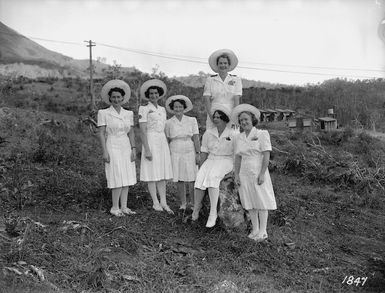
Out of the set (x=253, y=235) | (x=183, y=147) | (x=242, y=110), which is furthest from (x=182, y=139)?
(x=253, y=235)

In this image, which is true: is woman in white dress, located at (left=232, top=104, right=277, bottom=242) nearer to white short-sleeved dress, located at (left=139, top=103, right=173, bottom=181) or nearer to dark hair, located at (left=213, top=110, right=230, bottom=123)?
dark hair, located at (left=213, top=110, right=230, bottom=123)

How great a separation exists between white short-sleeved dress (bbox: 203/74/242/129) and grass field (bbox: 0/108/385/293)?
1.55 meters

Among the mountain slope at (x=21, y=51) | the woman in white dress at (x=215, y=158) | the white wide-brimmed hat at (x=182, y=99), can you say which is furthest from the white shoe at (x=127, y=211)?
the mountain slope at (x=21, y=51)

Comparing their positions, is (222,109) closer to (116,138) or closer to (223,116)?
(223,116)

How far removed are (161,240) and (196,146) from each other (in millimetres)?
1377

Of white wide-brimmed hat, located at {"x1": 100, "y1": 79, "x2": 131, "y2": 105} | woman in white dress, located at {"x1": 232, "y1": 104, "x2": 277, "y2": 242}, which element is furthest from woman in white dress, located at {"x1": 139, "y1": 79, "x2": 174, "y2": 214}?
woman in white dress, located at {"x1": 232, "y1": 104, "x2": 277, "y2": 242}

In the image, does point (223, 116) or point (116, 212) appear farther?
point (116, 212)

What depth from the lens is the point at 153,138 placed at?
544 centimetres

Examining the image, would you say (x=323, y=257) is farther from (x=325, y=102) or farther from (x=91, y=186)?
(x=325, y=102)

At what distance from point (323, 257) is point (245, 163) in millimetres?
1441

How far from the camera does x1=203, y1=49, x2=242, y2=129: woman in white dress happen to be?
5.23 metres

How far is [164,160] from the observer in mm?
5449

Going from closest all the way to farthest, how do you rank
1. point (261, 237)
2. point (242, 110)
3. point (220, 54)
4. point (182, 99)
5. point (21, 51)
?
point (242, 110) → point (261, 237) → point (220, 54) → point (182, 99) → point (21, 51)

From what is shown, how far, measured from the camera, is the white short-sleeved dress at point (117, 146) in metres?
5.21
